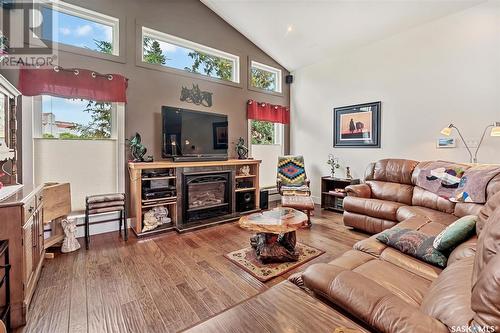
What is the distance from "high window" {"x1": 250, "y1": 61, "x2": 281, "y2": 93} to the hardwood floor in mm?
3613

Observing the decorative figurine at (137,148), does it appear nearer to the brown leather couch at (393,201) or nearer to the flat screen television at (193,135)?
the flat screen television at (193,135)

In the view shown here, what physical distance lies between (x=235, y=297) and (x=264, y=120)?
397cm

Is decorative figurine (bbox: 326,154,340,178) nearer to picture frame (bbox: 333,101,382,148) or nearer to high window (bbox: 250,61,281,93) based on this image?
picture frame (bbox: 333,101,382,148)

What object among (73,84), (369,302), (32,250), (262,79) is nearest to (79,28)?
(73,84)

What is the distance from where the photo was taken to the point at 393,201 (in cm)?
350

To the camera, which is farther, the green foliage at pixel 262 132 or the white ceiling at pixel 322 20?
the green foliage at pixel 262 132

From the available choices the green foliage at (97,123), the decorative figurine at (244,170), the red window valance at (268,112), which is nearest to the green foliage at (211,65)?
the red window valance at (268,112)

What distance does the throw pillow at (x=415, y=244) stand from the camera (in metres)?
1.70

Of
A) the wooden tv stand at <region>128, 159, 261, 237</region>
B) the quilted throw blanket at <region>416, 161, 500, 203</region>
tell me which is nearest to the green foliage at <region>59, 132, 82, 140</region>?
the wooden tv stand at <region>128, 159, 261, 237</region>

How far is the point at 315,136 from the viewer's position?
17.6ft

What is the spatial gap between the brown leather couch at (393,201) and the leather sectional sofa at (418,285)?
2.81ft

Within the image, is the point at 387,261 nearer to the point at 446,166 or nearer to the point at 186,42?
the point at 446,166

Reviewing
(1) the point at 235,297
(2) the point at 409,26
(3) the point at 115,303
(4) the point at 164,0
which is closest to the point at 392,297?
(1) the point at 235,297

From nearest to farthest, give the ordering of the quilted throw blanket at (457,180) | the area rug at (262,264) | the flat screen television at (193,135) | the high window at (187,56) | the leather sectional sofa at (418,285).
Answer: the leather sectional sofa at (418,285), the area rug at (262,264), the quilted throw blanket at (457,180), the flat screen television at (193,135), the high window at (187,56)
